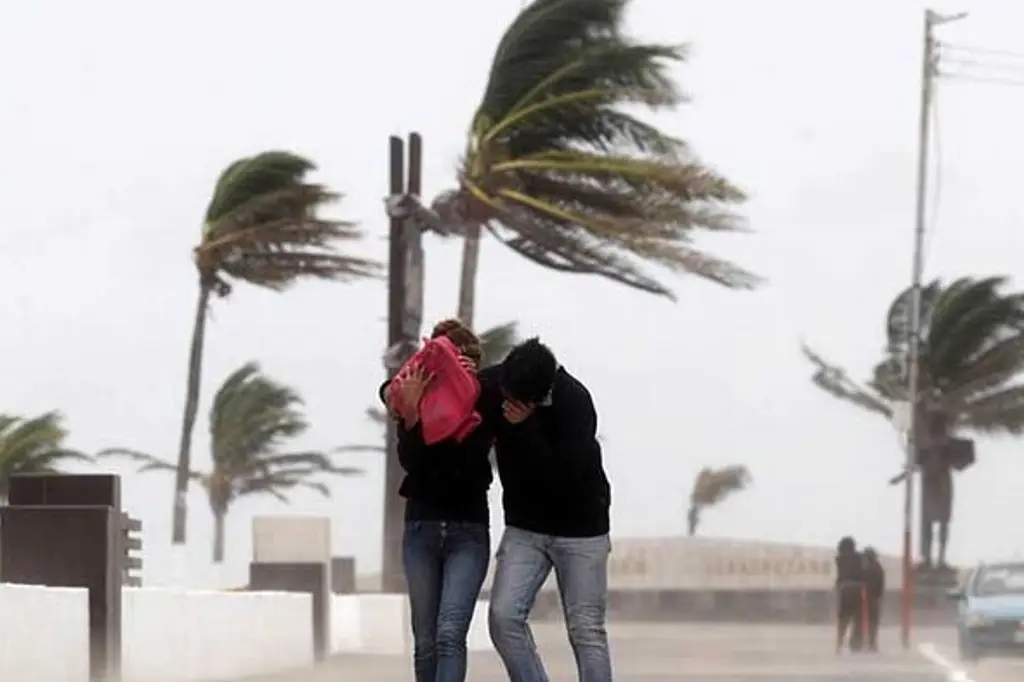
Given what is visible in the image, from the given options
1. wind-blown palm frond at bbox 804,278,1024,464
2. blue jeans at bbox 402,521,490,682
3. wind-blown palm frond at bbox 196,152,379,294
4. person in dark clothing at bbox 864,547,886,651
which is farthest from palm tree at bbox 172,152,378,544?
blue jeans at bbox 402,521,490,682

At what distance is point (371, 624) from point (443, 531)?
71.6 feet

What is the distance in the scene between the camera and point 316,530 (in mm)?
29906

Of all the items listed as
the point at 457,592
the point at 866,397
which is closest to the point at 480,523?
the point at 457,592

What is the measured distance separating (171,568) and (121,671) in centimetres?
1196

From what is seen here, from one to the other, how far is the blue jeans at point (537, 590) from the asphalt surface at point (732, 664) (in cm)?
1131

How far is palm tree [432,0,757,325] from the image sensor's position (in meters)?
41.8

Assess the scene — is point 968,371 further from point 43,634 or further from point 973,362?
point 43,634

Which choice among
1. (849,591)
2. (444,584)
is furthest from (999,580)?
(444,584)

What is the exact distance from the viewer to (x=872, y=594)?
1419 inches

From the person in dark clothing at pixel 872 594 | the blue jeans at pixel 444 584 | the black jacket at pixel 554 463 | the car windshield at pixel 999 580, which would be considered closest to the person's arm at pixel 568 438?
the black jacket at pixel 554 463

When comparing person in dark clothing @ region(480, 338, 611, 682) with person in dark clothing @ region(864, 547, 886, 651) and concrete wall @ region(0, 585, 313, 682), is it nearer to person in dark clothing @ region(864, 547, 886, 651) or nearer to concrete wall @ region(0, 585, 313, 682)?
concrete wall @ region(0, 585, 313, 682)

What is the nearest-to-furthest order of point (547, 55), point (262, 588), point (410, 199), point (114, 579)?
point (114, 579) → point (262, 588) → point (410, 199) → point (547, 55)

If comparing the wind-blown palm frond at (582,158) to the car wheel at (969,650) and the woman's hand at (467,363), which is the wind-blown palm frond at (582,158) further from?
the woman's hand at (467,363)

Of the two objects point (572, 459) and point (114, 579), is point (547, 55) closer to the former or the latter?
point (114, 579)
